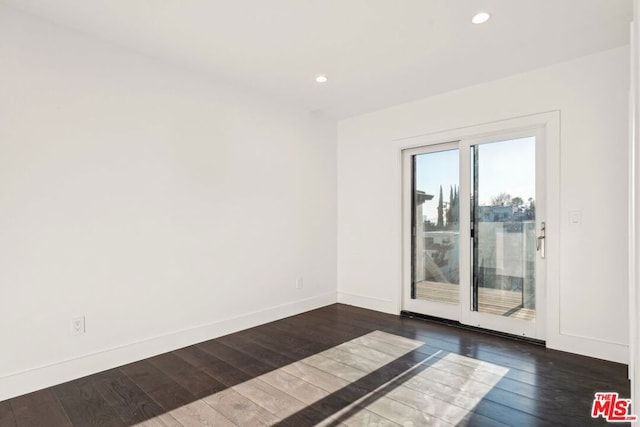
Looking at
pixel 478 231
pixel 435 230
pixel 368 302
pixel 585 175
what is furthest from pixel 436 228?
pixel 585 175

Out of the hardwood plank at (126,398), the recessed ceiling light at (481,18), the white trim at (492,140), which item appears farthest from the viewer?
the white trim at (492,140)

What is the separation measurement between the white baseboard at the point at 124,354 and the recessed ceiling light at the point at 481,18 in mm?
3322

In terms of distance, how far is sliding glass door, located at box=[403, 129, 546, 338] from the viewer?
3289 millimetres

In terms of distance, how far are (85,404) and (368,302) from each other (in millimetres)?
3115

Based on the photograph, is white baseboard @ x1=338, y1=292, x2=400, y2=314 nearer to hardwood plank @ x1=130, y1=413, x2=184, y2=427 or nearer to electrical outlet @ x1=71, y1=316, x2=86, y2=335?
hardwood plank @ x1=130, y1=413, x2=184, y2=427

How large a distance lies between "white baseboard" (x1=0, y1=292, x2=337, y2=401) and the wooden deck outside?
5.62 ft

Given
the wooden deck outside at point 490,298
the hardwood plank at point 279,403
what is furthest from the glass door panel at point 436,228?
the hardwood plank at point 279,403

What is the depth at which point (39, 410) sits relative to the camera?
2.10 m

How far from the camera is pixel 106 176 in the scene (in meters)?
2.66

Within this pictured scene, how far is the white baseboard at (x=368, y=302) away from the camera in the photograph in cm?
Result: 420

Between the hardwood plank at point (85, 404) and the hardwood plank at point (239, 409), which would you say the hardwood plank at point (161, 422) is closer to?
the hardwood plank at point (85, 404)

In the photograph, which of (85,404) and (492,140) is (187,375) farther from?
(492,140)

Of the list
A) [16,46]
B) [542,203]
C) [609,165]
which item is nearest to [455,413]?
[542,203]

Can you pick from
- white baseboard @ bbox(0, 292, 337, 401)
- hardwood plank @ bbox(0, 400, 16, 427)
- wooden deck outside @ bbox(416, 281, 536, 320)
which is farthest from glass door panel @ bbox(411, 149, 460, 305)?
hardwood plank @ bbox(0, 400, 16, 427)
